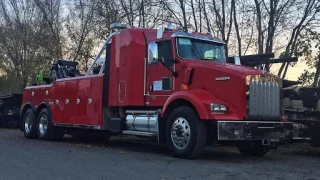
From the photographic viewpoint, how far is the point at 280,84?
468 inches

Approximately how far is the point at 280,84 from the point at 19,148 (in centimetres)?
715

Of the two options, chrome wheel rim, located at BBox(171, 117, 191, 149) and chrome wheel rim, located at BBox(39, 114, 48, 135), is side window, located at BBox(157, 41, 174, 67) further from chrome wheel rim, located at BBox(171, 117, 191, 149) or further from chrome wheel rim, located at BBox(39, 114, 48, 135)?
chrome wheel rim, located at BBox(39, 114, 48, 135)

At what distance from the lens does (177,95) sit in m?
11.5

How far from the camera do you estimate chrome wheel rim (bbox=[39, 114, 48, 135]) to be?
17.4 metres

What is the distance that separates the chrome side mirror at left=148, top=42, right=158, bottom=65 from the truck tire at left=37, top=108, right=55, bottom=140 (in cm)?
573

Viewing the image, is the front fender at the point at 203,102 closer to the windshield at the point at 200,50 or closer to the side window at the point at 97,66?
the windshield at the point at 200,50

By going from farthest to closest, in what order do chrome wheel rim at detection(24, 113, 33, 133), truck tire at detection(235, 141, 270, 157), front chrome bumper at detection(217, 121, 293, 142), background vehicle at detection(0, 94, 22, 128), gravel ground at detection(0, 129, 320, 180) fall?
background vehicle at detection(0, 94, 22, 128) → chrome wheel rim at detection(24, 113, 33, 133) → truck tire at detection(235, 141, 270, 157) → front chrome bumper at detection(217, 121, 293, 142) → gravel ground at detection(0, 129, 320, 180)

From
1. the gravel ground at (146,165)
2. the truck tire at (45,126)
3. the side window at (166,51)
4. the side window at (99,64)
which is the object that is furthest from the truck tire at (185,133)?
the truck tire at (45,126)

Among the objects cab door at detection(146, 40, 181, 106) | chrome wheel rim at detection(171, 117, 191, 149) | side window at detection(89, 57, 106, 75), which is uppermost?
side window at detection(89, 57, 106, 75)

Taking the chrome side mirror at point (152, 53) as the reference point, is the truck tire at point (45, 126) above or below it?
below

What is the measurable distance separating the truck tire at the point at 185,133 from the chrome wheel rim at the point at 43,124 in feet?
22.9

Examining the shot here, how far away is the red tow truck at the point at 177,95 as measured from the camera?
35.9 feet

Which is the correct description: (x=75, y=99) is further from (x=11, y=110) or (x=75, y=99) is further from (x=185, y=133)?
(x=11, y=110)

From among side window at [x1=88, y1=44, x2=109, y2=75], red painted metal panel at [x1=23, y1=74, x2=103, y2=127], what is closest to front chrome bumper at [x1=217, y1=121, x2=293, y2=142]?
red painted metal panel at [x1=23, y1=74, x2=103, y2=127]
